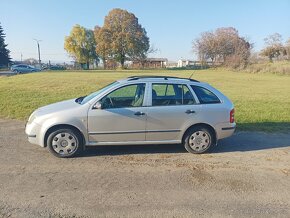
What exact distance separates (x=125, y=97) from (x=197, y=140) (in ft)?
5.56

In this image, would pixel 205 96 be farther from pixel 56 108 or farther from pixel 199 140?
pixel 56 108

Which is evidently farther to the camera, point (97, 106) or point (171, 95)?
point (171, 95)

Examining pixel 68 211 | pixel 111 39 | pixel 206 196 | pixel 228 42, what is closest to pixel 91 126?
pixel 68 211

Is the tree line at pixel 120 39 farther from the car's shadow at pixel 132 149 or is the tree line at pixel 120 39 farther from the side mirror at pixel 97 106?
the side mirror at pixel 97 106

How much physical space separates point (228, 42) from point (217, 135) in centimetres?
7401

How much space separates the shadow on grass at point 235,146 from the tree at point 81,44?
69.4 m

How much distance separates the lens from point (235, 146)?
6.07 meters

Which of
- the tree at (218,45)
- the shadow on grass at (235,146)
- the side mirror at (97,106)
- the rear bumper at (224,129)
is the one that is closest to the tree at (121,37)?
the tree at (218,45)

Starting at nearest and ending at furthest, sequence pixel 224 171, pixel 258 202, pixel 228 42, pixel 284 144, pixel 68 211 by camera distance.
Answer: pixel 68 211
pixel 258 202
pixel 224 171
pixel 284 144
pixel 228 42

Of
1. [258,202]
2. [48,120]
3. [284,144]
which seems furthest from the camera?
[284,144]

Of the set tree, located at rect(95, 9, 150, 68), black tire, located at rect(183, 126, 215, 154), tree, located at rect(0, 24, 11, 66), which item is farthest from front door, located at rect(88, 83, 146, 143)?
tree, located at rect(95, 9, 150, 68)

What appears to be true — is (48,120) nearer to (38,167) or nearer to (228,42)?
(38,167)

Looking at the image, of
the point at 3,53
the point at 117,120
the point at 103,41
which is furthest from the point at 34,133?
the point at 103,41

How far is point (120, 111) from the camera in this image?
5.16 metres
